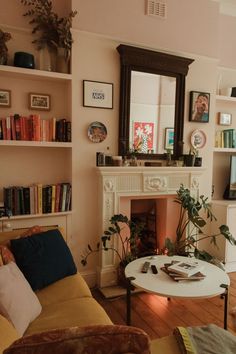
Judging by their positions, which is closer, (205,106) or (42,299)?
(42,299)

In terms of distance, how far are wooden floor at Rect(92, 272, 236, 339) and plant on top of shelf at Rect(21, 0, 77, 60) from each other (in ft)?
8.25

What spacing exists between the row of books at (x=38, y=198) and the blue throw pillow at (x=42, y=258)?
24.5 inches

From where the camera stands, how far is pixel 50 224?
2.78 meters

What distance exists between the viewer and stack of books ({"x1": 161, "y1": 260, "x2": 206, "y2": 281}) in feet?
6.89

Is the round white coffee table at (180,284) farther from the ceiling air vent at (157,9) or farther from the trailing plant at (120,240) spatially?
the ceiling air vent at (157,9)

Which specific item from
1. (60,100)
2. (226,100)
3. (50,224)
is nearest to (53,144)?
(60,100)

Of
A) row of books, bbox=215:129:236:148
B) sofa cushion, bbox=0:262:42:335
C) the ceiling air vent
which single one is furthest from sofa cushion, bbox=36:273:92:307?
the ceiling air vent

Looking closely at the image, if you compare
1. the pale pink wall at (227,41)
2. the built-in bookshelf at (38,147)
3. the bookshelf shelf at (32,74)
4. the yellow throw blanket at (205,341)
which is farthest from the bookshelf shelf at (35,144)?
the pale pink wall at (227,41)

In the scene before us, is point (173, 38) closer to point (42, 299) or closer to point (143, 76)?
point (143, 76)

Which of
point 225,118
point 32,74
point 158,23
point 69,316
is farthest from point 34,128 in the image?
point 225,118

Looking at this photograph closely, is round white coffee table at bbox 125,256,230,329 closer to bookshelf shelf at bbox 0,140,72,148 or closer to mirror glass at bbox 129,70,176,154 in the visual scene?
bookshelf shelf at bbox 0,140,72,148

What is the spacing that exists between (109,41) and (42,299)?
8.27 ft

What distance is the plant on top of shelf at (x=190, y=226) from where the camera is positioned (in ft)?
9.80

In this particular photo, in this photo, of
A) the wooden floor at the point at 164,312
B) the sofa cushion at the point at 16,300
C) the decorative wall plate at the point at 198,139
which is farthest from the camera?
the decorative wall plate at the point at 198,139
